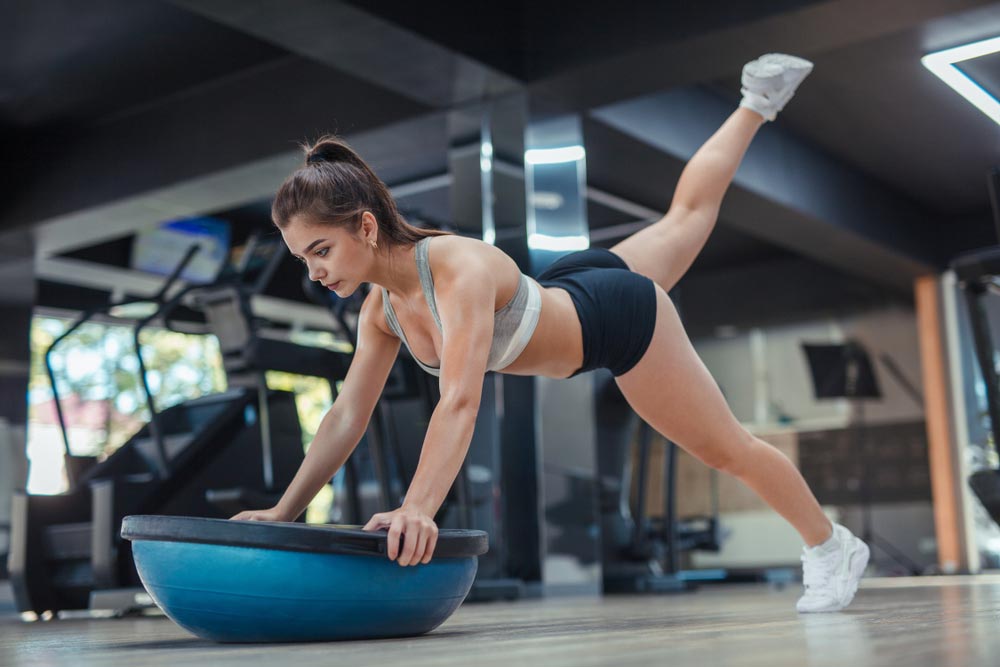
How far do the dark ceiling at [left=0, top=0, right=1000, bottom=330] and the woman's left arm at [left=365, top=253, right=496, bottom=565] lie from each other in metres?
2.20

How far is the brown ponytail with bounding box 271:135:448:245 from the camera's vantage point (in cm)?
189

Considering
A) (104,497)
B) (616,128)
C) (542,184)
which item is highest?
(616,128)

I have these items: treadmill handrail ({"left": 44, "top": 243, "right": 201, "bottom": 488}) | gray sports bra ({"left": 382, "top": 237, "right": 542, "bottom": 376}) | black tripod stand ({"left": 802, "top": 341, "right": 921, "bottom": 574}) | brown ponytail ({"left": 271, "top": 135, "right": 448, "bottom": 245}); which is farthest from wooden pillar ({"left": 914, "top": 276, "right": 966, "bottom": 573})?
brown ponytail ({"left": 271, "top": 135, "right": 448, "bottom": 245})

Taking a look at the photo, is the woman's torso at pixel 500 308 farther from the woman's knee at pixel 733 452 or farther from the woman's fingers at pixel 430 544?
the woman's fingers at pixel 430 544

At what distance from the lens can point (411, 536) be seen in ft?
5.51

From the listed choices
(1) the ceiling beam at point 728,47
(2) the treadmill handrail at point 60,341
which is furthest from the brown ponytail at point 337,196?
(1) the ceiling beam at point 728,47

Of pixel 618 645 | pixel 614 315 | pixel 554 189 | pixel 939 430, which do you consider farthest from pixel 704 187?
pixel 939 430

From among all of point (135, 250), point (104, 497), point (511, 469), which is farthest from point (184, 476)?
point (135, 250)

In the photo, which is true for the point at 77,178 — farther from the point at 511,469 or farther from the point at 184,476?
the point at 511,469

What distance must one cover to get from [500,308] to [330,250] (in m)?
0.35

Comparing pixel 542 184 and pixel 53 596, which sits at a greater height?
pixel 542 184

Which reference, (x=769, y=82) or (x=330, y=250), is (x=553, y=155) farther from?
(x=330, y=250)

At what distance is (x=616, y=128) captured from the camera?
568 cm

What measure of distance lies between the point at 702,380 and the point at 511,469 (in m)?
2.75
